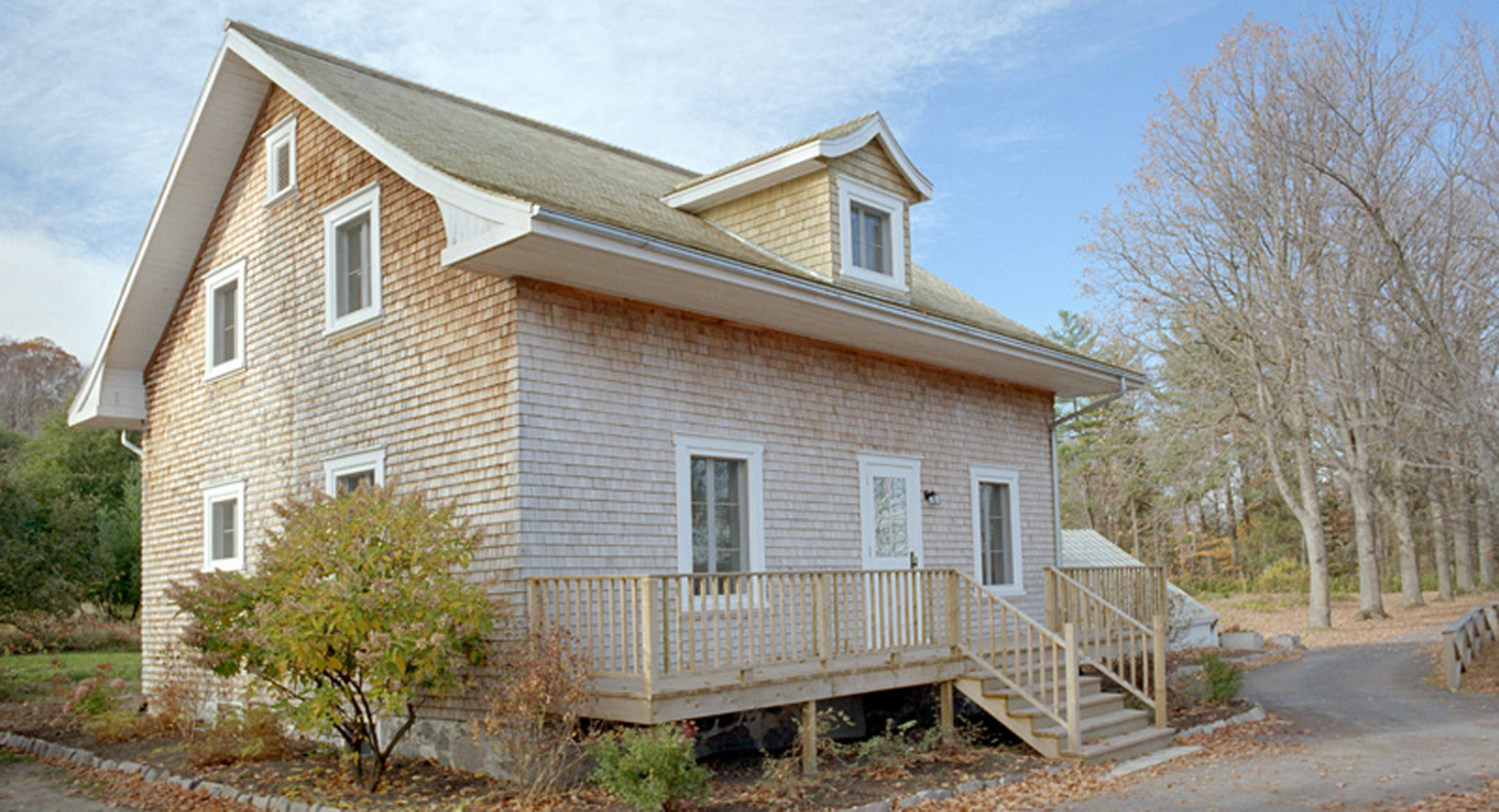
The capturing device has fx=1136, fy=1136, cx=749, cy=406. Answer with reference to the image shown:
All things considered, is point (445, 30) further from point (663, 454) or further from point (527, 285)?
point (663, 454)

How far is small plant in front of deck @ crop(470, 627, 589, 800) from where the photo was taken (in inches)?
347

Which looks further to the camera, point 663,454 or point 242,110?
point 242,110

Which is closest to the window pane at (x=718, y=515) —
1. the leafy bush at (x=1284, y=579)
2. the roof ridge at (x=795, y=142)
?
the roof ridge at (x=795, y=142)

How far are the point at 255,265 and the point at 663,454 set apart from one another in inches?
244

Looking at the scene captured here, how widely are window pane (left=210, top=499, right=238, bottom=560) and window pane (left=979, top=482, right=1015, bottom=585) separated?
31.4ft

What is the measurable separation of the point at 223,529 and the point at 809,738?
8244 mm

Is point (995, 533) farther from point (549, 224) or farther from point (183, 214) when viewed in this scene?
point (183, 214)

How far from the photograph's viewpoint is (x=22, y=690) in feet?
60.3

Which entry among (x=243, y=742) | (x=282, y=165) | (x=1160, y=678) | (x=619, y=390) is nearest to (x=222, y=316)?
(x=282, y=165)

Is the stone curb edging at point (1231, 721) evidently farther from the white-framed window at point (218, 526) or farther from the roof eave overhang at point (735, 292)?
the white-framed window at point (218, 526)

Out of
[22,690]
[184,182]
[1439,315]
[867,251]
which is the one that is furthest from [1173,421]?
[22,690]

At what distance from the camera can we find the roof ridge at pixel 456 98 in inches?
523

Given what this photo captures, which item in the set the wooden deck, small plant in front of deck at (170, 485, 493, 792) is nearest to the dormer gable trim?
the wooden deck

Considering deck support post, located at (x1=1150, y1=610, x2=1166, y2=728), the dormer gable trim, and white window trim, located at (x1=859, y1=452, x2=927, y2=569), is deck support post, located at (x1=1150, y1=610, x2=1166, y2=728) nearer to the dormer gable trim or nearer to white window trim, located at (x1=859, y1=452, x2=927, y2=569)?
white window trim, located at (x1=859, y1=452, x2=927, y2=569)
